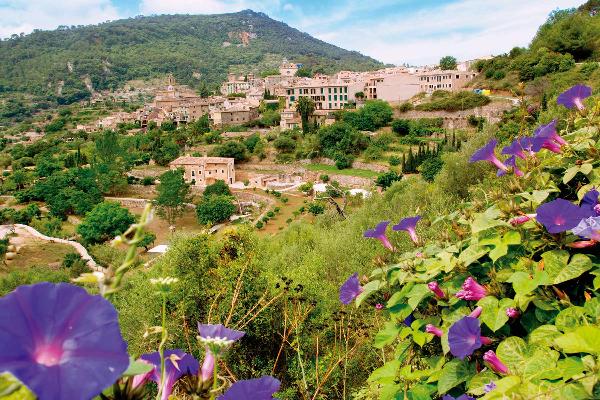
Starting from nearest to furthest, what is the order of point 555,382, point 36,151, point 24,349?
point 24,349 < point 555,382 < point 36,151

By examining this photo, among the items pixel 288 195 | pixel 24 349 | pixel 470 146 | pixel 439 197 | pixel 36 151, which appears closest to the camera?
pixel 24 349

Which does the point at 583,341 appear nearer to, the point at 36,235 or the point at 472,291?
the point at 472,291

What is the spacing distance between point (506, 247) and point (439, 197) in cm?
673

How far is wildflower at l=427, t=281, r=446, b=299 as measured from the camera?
75.8 inches

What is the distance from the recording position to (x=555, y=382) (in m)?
1.35

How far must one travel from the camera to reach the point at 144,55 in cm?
12462

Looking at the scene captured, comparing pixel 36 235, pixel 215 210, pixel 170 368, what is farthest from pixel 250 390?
pixel 36 235

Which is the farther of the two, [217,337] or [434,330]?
[434,330]

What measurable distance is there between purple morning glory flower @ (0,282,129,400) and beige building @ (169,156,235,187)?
119 feet

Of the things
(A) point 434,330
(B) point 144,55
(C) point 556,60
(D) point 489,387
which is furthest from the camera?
(B) point 144,55

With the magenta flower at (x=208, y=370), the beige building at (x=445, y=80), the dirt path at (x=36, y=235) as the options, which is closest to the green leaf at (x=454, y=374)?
the magenta flower at (x=208, y=370)

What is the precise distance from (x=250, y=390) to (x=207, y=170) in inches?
1449

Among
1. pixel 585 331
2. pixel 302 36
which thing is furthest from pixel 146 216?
pixel 302 36

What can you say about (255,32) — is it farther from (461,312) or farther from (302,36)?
(461,312)
